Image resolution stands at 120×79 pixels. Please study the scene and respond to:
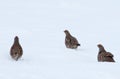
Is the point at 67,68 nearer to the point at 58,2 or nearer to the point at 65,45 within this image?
the point at 65,45

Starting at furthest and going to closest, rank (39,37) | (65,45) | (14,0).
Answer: (14,0)
(39,37)
(65,45)

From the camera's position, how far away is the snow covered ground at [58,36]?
10.5 meters

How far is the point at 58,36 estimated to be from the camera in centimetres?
1877

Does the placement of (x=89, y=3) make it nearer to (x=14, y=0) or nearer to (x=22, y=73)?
(x=14, y=0)

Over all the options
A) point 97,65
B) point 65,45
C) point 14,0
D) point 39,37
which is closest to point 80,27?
point 39,37

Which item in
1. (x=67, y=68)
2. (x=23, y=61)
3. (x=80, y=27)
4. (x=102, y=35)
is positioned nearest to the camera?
(x=67, y=68)

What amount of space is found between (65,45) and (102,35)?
18.1 ft

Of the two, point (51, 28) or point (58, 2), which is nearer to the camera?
point (51, 28)

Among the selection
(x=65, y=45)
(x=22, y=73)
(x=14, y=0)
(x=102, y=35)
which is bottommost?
(x=22, y=73)

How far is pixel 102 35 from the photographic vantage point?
20.8 m

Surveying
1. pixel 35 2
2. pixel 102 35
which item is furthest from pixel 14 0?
pixel 102 35

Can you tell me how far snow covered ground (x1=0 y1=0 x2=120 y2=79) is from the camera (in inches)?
414

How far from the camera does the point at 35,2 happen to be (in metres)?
33.0

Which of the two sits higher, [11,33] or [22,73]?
[11,33]
